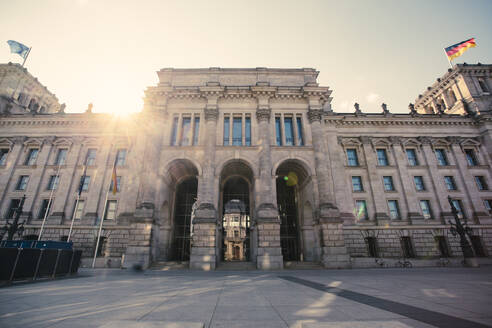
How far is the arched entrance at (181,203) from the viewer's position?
75.9ft

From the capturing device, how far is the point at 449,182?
27422mm

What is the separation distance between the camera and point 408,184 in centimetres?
2631

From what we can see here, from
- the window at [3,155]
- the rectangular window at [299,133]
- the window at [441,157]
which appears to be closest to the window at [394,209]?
the window at [441,157]

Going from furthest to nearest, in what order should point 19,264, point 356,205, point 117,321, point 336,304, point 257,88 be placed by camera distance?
1. point 356,205
2. point 257,88
3. point 19,264
4. point 336,304
5. point 117,321

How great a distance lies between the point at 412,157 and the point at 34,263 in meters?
38.7

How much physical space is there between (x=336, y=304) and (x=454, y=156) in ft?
117

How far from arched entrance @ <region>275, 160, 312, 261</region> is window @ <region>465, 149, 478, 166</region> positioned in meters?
25.1

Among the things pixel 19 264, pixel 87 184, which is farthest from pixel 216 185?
pixel 87 184

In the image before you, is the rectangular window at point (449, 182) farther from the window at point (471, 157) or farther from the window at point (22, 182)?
the window at point (22, 182)

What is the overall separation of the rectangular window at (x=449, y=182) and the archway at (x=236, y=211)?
26.3 m

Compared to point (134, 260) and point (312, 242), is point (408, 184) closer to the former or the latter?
point (312, 242)

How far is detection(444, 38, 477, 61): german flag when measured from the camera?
27.5 metres

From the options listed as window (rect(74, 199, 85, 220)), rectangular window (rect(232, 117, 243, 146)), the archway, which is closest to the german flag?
rectangular window (rect(232, 117, 243, 146))

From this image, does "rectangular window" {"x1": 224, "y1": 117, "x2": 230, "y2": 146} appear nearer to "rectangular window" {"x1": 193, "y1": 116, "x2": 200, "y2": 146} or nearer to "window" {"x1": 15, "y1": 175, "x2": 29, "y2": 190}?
"rectangular window" {"x1": 193, "y1": 116, "x2": 200, "y2": 146}
